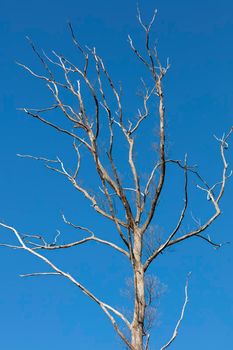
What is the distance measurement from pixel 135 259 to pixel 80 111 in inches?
58.6

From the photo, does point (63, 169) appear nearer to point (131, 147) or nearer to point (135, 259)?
point (131, 147)

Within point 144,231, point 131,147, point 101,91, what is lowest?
point 144,231

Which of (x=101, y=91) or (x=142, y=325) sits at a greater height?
(x=101, y=91)

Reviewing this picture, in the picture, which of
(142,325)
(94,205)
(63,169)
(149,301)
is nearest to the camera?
(142,325)

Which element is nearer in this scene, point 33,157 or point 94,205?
point 94,205

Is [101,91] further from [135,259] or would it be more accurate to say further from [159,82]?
[135,259]

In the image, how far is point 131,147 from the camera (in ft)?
16.1

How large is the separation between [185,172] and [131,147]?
785mm

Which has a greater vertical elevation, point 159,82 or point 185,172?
point 159,82

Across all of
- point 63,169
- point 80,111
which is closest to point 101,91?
point 80,111

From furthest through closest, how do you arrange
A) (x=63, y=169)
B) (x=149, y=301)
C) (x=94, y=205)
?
(x=63, y=169) < (x=94, y=205) < (x=149, y=301)

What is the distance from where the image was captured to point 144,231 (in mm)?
4332

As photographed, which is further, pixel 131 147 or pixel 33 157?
pixel 33 157

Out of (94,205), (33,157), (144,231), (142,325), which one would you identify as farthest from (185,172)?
(33,157)
